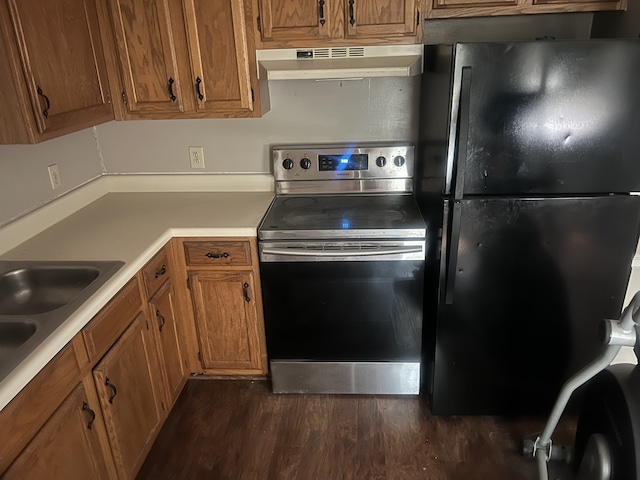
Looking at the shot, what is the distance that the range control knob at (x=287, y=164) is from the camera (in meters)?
2.57

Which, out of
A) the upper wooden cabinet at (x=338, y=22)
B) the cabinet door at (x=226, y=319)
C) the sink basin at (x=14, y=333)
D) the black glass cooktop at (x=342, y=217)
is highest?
the upper wooden cabinet at (x=338, y=22)

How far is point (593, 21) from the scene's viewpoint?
2320mm

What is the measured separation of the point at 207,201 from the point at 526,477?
1888 millimetres

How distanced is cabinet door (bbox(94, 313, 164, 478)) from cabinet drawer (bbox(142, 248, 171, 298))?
0.41ft

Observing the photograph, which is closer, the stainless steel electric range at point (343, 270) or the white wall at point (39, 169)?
the white wall at point (39, 169)

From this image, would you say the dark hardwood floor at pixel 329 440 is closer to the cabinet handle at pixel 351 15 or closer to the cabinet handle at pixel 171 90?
the cabinet handle at pixel 171 90

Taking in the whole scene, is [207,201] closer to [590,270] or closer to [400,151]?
[400,151]

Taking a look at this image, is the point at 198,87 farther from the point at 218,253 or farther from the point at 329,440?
the point at 329,440

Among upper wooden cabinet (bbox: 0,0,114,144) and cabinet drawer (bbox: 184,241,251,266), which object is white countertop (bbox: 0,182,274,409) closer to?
cabinet drawer (bbox: 184,241,251,266)

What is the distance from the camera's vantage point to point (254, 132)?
264 cm

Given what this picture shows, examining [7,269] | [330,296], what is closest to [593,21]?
[330,296]

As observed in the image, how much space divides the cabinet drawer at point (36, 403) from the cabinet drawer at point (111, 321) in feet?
0.29

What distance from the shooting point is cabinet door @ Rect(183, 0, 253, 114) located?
2.12 m

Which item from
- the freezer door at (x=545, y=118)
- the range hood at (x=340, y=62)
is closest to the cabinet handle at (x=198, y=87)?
the range hood at (x=340, y=62)
